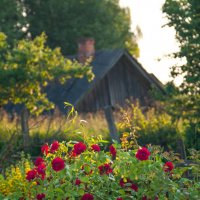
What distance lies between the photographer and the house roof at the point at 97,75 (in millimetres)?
30703

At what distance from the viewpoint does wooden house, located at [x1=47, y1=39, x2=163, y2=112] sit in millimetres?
31234

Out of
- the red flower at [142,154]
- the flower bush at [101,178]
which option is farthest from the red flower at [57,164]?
the red flower at [142,154]

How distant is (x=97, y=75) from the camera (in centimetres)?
3088

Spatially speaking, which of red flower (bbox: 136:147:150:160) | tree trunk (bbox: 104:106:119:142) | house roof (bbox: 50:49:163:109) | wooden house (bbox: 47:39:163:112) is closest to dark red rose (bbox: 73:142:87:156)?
red flower (bbox: 136:147:150:160)

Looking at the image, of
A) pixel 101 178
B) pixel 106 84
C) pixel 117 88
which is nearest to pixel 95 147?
pixel 101 178

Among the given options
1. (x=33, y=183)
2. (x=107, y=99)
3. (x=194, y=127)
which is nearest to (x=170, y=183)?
(x=33, y=183)

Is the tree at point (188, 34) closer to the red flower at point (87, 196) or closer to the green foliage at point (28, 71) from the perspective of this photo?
the green foliage at point (28, 71)

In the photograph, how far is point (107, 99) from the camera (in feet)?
109

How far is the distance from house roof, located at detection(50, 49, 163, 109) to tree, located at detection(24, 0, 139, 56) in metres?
11.2

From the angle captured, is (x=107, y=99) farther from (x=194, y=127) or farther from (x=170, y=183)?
(x=170, y=183)

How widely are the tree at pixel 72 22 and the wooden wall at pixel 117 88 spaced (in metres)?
10.1

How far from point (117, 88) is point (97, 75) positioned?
2.87 m

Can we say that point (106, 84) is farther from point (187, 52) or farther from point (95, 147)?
point (95, 147)

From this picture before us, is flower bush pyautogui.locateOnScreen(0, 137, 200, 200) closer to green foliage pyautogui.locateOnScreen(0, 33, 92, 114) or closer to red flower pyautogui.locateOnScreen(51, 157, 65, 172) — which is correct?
red flower pyautogui.locateOnScreen(51, 157, 65, 172)
